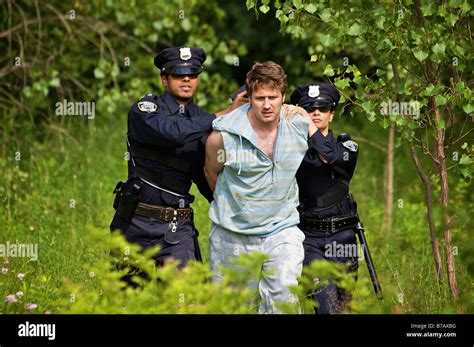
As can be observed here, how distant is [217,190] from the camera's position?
660 cm

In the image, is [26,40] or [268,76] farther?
[26,40]

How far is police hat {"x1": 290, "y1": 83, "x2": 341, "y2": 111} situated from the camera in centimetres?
709

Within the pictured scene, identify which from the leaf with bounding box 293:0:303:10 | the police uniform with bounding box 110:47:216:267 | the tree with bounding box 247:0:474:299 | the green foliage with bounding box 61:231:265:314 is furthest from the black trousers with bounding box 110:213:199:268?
the leaf with bounding box 293:0:303:10

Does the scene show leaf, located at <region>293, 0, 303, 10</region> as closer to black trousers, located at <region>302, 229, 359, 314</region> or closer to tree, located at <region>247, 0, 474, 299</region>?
tree, located at <region>247, 0, 474, 299</region>

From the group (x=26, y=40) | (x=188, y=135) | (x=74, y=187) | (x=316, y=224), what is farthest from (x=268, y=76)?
(x=26, y=40)

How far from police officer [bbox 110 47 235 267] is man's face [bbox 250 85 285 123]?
52 cm

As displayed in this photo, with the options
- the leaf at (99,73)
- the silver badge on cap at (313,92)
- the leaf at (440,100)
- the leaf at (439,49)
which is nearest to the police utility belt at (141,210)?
the silver badge on cap at (313,92)

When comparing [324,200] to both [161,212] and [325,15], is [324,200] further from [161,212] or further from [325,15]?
[325,15]

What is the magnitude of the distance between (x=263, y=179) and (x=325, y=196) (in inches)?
31.5

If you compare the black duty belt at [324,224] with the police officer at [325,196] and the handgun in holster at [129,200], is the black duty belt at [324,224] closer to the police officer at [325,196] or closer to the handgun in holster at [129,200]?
the police officer at [325,196]

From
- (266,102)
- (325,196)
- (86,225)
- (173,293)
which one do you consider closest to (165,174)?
(266,102)

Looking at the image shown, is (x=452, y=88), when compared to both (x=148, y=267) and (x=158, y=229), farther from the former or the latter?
(x=148, y=267)

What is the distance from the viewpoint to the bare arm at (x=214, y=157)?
6.53 m
